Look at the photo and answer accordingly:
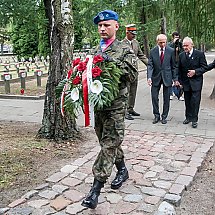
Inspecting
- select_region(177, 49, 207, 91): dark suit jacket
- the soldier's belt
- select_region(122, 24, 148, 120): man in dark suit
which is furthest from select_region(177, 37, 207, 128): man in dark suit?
the soldier's belt

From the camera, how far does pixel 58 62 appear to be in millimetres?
5824

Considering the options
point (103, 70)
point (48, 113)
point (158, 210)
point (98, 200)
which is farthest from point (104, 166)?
point (48, 113)

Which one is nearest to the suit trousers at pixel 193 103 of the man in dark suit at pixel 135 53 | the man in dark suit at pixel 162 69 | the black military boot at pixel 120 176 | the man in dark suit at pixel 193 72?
the man in dark suit at pixel 193 72

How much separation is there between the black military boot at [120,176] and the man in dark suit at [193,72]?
10.9 ft

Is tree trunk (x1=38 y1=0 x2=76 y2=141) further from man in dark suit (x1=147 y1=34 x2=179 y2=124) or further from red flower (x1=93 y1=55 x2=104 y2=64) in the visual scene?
red flower (x1=93 y1=55 x2=104 y2=64)

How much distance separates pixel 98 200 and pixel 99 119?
0.85 m

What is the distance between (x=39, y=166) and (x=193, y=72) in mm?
3746

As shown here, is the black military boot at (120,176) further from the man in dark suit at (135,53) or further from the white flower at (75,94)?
the man in dark suit at (135,53)

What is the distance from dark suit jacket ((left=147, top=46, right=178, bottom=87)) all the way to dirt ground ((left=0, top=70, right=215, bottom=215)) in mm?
1884

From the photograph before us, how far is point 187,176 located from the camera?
14.8ft

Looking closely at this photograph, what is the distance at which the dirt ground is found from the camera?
3931mm

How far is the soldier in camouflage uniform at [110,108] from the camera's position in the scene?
3.58 m

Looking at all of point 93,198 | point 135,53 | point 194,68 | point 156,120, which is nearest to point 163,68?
point 194,68

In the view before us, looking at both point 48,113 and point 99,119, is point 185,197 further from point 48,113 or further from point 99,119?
point 48,113
